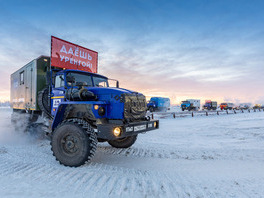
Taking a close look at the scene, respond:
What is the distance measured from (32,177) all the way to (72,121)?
1437mm

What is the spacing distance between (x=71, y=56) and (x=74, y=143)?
19.0 feet

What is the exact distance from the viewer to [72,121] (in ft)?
14.0

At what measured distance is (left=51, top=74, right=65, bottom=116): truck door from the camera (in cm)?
529

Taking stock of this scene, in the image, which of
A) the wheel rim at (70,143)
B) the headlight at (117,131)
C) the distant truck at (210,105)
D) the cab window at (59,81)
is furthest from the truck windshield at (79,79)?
the distant truck at (210,105)

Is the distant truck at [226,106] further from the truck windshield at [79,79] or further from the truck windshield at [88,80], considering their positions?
the truck windshield at [79,79]

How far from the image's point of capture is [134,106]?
4.55 metres

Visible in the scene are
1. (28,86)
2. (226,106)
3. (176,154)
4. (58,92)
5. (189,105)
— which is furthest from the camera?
(226,106)

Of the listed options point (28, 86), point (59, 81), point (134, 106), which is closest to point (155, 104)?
point (28, 86)

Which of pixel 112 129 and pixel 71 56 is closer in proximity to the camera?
pixel 112 129

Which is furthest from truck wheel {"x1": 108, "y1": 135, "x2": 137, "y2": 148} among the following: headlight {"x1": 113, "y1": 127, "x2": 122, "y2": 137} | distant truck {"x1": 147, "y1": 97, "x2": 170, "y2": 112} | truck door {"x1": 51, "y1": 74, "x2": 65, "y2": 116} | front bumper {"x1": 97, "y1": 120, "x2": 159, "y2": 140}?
distant truck {"x1": 147, "y1": 97, "x2": 170, "y2": 112}

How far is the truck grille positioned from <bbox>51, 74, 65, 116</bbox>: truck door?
7.34 feet

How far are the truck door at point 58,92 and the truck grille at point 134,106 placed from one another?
2238 mm

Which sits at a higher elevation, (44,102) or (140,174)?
(44,102)

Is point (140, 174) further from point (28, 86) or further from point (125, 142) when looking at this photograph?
point (28, 86)
